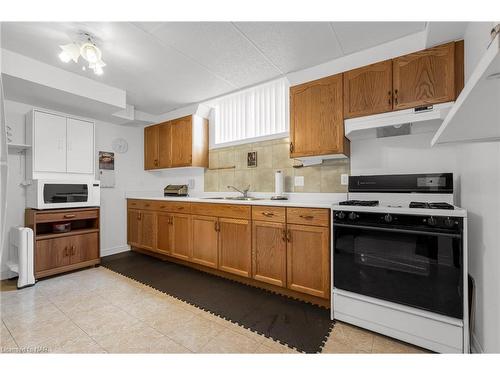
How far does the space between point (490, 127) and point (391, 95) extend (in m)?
1.40

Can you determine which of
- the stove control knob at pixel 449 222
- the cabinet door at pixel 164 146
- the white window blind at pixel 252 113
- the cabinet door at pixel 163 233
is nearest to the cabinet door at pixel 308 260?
the stove control knob at pixel 449 222

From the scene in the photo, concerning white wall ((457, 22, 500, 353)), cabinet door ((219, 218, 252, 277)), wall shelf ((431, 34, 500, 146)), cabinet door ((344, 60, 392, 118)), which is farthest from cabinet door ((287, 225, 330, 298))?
wall shelf ((431, 34, 500, 146))

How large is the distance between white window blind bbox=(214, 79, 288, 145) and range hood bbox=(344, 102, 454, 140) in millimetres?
965

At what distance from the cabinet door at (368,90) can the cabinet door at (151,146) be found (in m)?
3.17

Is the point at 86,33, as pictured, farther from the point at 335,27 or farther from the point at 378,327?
the point at 378,327

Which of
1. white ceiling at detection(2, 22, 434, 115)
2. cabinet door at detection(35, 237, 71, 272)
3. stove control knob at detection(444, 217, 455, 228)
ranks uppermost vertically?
white ceiling at detection(2, 22, 434, 115)

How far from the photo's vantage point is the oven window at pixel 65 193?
2.81 metres

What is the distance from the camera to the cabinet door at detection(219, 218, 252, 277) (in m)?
2.48

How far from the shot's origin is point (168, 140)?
12.7ft

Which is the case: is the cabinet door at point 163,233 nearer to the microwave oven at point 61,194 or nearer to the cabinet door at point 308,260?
the microwave oven at point 61,194

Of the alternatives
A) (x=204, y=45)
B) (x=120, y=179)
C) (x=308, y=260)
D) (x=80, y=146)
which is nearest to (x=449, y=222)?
(x=308, y=260)

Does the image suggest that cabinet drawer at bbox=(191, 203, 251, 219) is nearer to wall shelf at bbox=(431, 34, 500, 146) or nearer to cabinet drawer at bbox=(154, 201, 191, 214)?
cabinet drawer at bbox=(154, 201, 191, 214)

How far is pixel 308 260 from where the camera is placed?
2.11 meters
